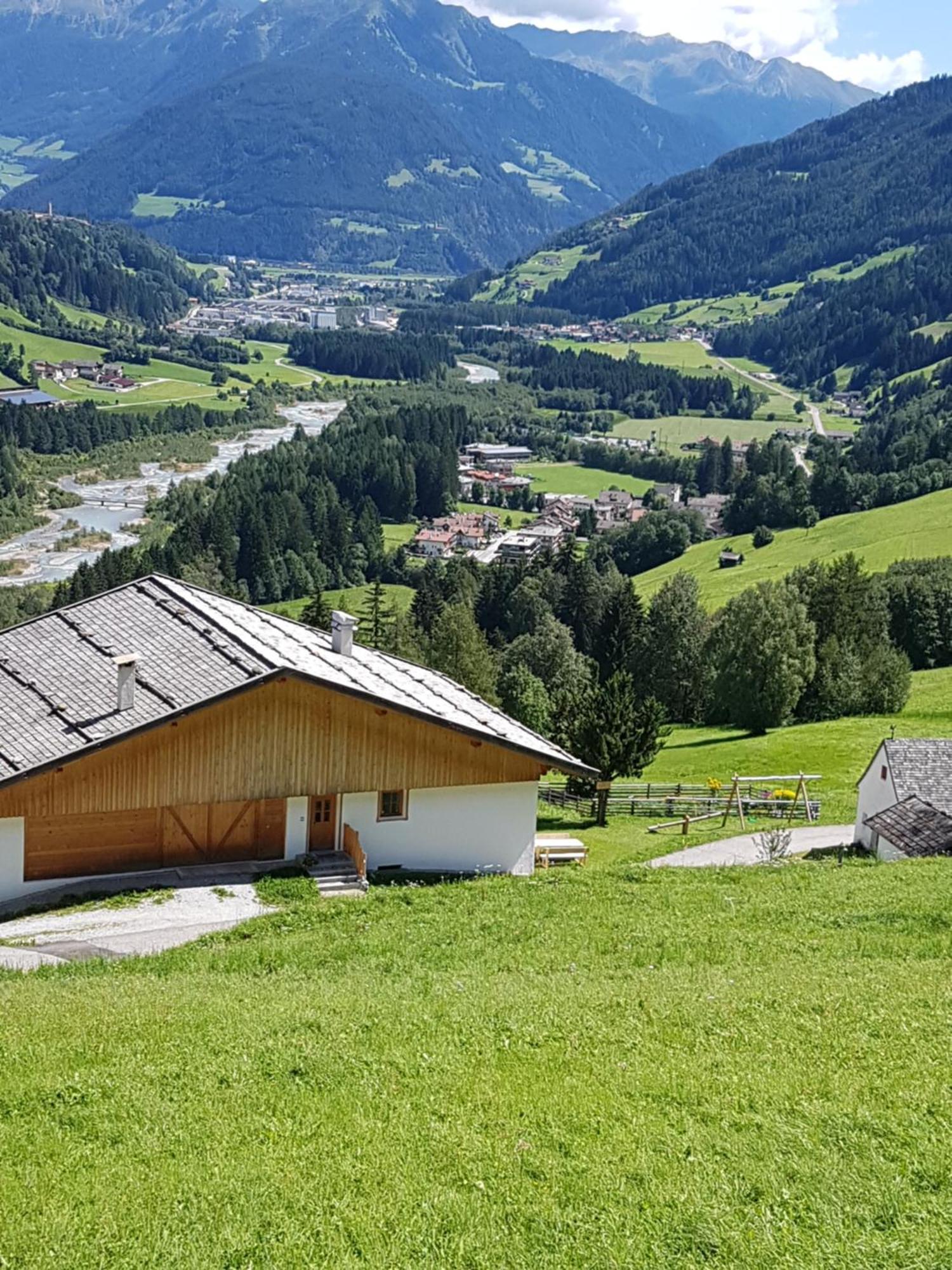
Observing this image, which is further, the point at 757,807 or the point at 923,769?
the point at 757,807

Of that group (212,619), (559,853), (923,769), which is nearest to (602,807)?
(559,853)

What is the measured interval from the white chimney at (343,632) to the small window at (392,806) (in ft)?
19.6

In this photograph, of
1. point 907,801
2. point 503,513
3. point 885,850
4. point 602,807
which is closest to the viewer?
point 885,850

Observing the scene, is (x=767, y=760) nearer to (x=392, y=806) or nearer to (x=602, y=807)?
(x=602, y=807)

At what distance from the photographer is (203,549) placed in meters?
148

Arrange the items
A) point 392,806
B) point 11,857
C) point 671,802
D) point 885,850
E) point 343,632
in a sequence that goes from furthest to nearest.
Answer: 1. point 671,802
2. point 885,850
3. point 343,632
4. point 392,806
5. point 11,857

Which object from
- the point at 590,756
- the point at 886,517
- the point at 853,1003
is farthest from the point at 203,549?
the point at 853,1003

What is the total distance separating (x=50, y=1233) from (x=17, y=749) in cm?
1750

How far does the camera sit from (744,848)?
128 feet

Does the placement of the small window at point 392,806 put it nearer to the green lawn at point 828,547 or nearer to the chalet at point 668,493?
the green lawn at point 828,547

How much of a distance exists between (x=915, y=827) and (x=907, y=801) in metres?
1.62

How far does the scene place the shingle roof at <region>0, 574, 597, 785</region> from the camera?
2888 cm

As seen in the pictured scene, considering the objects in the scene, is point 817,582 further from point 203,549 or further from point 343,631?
point 203,549

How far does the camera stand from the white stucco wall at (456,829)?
103ft
